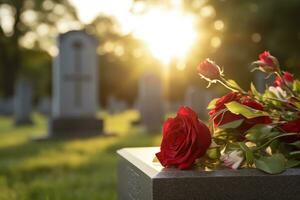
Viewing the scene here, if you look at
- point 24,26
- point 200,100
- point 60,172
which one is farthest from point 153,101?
point 24,26

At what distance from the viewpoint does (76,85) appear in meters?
12.8

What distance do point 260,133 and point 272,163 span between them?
18 cm

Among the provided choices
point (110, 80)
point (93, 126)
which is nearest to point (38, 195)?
point (93, 126)

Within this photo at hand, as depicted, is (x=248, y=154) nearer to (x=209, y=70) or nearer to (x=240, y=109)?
(x=240, y=109)

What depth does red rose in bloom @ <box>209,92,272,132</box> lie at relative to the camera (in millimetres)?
2129

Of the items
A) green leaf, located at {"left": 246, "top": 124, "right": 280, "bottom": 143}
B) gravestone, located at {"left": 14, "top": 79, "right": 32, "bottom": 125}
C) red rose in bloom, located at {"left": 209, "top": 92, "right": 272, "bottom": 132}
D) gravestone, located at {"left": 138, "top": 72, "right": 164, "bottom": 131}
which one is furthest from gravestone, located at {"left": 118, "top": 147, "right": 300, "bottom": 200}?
gravestone, located at {"left": 14, "top": 79, "right": 32, "bottom": 125}

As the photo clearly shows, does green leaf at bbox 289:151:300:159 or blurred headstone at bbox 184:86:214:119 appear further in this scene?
blurred headstone at bbox 184:86:214:119

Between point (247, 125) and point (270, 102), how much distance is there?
0.56 feet

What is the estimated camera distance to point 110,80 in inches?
1971

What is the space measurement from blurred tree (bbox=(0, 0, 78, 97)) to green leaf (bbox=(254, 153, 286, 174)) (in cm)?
3856

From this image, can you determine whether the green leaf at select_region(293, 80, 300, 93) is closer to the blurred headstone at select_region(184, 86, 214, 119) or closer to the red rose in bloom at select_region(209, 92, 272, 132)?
the red rose in bloom at select_region(209, 92, 272, 132)

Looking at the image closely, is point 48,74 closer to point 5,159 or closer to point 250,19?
point 250,19

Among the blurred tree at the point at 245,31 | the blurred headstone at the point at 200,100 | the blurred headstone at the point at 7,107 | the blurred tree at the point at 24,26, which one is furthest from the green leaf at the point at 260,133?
the blurred tree at the point at 24,26

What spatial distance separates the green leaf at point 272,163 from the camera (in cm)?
186
